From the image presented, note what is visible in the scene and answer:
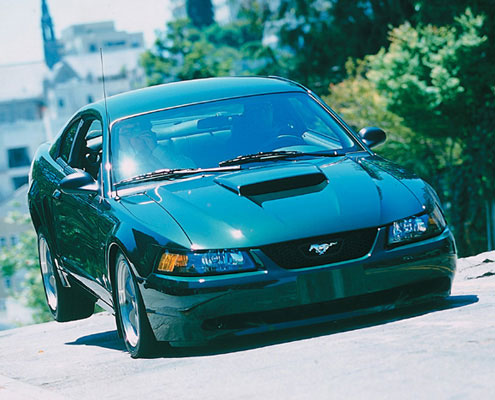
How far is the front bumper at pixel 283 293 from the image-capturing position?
19.5ft

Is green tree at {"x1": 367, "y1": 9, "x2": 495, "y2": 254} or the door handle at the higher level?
the door handle

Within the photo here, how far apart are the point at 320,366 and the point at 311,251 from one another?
0.82 meters

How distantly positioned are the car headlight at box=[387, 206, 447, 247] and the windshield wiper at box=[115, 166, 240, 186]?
3.92 feet

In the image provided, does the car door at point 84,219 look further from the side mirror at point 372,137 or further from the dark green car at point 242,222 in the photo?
the side mirror at point 372,137

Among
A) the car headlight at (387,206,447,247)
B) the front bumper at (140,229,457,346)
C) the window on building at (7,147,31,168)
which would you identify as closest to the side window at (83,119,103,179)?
the front bumper at (140,229,457,346)

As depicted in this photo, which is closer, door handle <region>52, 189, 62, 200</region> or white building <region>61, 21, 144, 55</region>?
door handle <region>52, 189, 62, 200</region>

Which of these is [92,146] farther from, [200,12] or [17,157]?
[200,12]

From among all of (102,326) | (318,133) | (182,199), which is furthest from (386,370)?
(102,326)

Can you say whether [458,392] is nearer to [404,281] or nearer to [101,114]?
[404,281]

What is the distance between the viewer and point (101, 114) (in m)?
7.92

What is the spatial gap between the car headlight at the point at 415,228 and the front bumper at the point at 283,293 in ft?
0.15

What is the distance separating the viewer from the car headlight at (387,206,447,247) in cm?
611

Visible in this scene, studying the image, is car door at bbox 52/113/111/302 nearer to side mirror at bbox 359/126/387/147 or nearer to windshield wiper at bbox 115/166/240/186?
windshield wiper at bbox 115/166/240/186

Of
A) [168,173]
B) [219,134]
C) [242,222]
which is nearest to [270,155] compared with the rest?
[219,134]
